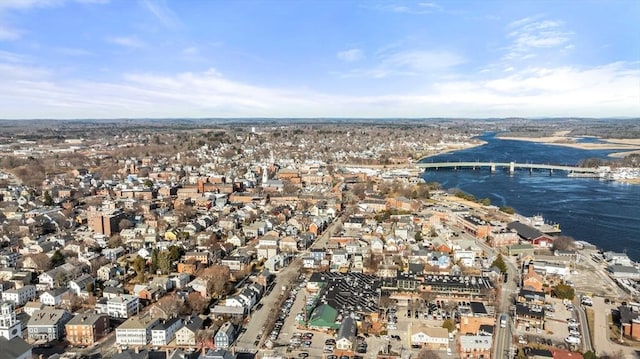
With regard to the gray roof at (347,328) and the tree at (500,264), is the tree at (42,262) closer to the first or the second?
the gray roof at (347,328)

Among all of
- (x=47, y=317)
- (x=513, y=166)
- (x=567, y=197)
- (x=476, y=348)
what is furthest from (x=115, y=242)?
(x=513, y=166)

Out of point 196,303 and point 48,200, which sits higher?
point 48,200

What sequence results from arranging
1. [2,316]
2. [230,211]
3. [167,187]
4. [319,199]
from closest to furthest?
[2,316]
[230,211]
[319,199]
[167,187]

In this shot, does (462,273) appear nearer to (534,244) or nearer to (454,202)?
(534,244)

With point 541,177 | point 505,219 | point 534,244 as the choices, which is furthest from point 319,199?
point 541,177

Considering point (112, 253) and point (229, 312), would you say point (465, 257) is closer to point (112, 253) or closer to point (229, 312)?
point (229, 312)

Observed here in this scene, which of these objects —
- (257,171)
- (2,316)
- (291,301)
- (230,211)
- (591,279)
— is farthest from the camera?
(257,171)

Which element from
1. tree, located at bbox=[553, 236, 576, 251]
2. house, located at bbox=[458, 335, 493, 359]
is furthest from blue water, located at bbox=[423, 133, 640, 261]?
house, located at bbox=[458, 335, 493, 359]
